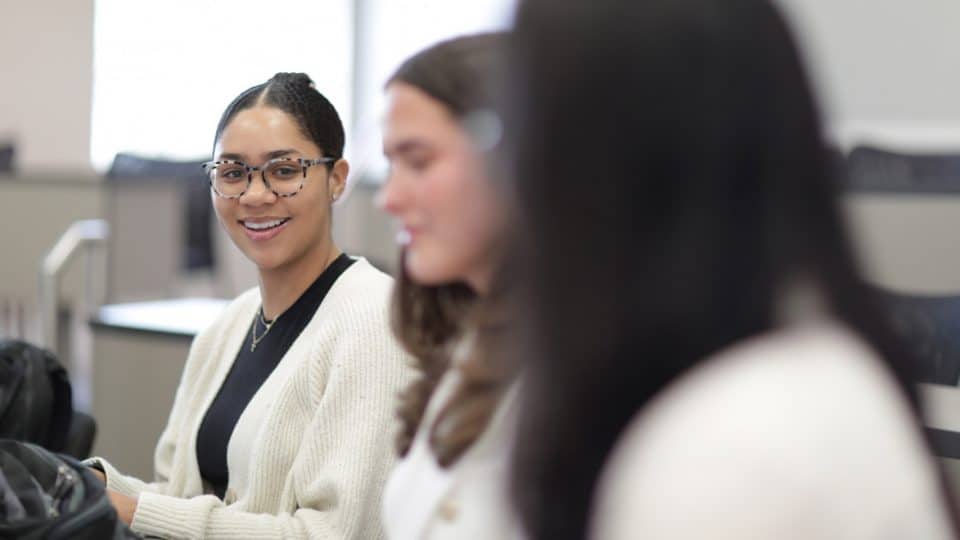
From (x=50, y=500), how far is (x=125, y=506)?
0.18m

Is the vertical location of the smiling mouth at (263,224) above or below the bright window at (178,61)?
below

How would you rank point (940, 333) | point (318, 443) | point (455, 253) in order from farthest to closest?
point (940, 333) → point (318, 443) → point (455, 253)

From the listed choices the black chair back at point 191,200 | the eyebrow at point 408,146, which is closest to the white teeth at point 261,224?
the eyebrow at point 408,146

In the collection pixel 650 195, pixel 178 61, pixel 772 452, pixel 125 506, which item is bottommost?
pixel 125 506

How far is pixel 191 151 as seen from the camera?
22.3 ft

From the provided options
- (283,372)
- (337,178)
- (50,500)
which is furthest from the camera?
(337,178)

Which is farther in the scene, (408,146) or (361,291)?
(361,291)

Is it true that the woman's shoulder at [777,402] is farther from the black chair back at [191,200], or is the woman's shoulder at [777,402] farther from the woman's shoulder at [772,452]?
the black chair back at [191,200]

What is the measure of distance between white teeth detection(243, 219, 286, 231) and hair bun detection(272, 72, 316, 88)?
0.19 m

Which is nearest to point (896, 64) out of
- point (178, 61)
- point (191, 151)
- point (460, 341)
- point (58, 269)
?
point (58, 269)

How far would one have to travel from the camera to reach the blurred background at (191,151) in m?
2.45

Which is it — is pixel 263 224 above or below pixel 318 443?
above

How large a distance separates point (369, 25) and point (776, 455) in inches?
295

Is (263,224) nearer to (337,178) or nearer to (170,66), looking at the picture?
(337,178)
